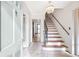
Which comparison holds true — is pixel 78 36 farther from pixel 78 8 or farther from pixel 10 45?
pixel 10 45

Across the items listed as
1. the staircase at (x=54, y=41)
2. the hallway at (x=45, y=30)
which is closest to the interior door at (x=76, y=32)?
the hallway at (x=45, y=30)

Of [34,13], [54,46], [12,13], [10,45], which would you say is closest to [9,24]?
[12,13]

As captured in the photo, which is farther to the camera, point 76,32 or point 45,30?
point 45,30

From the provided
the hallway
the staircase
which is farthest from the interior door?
the staircase

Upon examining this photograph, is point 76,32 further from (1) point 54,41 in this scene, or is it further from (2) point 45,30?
(2) point 45,30

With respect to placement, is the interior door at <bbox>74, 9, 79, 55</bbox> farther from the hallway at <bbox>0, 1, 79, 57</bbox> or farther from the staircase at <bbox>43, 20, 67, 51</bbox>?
the staircase at <bbox>43, 20, 67, 51</bbox>

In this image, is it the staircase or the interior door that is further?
the staircase

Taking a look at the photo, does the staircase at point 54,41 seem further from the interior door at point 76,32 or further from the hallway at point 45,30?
the interior door at point 76,32

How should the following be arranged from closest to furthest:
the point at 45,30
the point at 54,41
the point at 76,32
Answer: the point at 76,32
the point at 54,41
the point at 45,30

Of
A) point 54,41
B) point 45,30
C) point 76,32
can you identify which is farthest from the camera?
point 45,30

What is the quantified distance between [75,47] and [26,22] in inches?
113

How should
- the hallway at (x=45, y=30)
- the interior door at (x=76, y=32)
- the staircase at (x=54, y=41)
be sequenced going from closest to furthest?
the hallway at (x=45, y=30) → the interior door at (x=76, y=32) → the staircase at (x=54, y=41)

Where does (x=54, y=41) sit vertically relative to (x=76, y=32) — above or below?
below

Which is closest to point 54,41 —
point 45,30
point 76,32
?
point 45,30
